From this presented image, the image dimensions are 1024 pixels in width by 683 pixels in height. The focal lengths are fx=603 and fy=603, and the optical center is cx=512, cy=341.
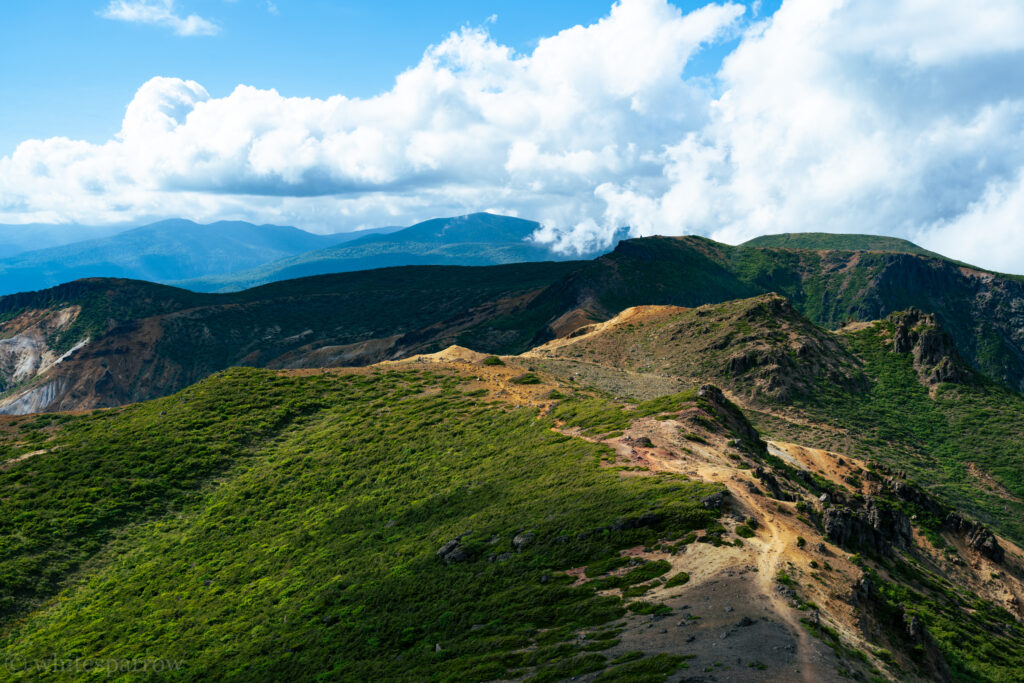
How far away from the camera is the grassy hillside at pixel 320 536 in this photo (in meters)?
31.2

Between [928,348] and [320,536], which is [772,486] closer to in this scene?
[320,536]

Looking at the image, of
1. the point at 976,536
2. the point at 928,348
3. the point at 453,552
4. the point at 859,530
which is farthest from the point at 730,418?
the point at 928,348

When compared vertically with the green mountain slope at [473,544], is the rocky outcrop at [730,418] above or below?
above

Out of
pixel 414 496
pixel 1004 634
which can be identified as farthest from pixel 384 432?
pixel 1004 634

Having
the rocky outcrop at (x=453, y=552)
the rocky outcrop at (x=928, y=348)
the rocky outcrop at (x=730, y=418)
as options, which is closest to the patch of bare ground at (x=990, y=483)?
the rocky outcrop at (x=928, y=348)

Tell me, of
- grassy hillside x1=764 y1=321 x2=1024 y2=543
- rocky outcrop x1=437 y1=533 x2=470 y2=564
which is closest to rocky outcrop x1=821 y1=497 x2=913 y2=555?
rocky outcrop x1=437 y1=533 x2=470 y2=564

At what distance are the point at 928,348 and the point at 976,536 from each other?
69.2 metres

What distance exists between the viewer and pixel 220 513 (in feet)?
177

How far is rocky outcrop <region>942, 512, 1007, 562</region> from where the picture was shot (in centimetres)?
5375

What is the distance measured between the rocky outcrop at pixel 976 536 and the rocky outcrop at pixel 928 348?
6308cm

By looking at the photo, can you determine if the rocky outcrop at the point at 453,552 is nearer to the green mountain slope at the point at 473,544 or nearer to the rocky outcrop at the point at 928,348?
the green mountain slope at the point at 473,544

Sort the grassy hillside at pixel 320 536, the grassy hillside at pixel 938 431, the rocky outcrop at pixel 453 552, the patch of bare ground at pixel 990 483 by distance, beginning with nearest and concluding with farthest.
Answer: the grassy hillside at pixel 320 536
the rocky outcrop at pixel 453 552
the grassy hillside at pixel 938 431
the patch of bare ground at pixel 990 483

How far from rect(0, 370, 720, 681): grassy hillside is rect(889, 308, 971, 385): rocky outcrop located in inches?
3460

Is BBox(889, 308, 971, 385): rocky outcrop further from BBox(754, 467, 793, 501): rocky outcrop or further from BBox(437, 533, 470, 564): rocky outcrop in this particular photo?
BBox(437, 533, 470, 564): rocky outcrop
